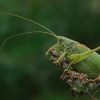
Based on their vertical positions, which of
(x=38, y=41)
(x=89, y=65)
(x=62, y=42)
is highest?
(x=38, y=41)

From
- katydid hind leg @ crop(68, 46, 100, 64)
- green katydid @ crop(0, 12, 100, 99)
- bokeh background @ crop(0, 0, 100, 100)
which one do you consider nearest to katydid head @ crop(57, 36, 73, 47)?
green katydid @ crop(0, 12, 100, 99)

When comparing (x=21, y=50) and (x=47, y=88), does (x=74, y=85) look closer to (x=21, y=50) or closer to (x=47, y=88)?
(x=21, y=50)

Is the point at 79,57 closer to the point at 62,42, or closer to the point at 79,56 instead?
the point at 79,56

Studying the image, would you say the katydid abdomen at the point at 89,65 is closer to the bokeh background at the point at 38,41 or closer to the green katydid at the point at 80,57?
the green katydid at the point at 80,57

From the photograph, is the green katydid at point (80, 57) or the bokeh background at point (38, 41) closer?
the green katydid at point (80, 57)

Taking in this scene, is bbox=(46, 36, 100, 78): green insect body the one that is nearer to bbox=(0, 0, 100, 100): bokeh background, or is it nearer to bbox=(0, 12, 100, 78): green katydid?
bbox=(0, 12, 100, 78): green katydid

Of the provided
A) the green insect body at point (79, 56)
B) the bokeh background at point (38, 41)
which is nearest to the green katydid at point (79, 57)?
the green insect body at point (79, 56)

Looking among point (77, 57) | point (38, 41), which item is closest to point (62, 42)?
point (77, 57)
